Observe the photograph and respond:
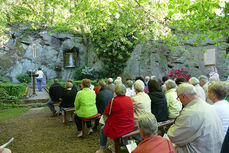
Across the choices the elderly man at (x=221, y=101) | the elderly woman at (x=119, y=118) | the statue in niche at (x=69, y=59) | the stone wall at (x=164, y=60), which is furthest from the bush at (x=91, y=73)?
the elderly man at (x=221, y=101)

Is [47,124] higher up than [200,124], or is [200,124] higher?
[200,124]

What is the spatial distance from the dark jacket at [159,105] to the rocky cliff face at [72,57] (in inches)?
397

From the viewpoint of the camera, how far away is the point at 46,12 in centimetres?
1560

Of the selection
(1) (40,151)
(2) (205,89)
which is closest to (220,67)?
(2) (205,89)

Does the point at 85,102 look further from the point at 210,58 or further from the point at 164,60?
the point at 164,60

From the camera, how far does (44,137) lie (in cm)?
476

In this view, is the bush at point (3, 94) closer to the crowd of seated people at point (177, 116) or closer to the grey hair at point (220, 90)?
the crowd of seated people at point (177, 116)

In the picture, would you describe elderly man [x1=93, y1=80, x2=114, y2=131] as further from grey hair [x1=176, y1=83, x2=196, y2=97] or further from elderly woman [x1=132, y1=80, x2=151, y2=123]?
grey hair [x1=176, y1=83, x2=196, y2=97]

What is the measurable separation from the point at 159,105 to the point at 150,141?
2.16 meters

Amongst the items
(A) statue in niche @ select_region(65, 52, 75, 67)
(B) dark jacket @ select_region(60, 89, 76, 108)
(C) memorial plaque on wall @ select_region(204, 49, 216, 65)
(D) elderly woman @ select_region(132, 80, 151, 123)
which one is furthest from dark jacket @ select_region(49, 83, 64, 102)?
(A) statue in niche @ select_region(65, 52, 75, 67)

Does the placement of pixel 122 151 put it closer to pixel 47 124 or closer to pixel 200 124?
pixel 200 124

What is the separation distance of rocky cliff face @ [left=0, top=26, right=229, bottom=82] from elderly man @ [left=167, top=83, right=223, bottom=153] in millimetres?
11719

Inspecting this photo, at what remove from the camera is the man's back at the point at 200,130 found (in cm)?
192

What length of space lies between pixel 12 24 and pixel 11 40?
1676mm
